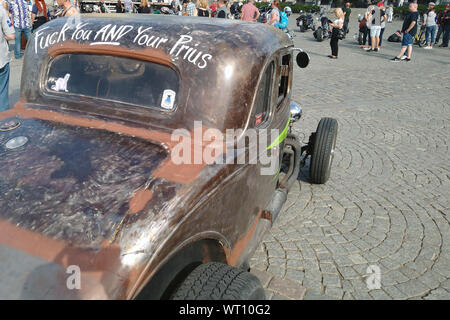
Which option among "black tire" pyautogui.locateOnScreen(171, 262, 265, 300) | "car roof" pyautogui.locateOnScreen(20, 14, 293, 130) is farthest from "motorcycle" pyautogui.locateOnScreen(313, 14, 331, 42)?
"black tire" pyautogui.locateOnScreen(171, 262, 265, 300)

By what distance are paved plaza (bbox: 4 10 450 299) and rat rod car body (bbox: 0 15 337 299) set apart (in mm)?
558

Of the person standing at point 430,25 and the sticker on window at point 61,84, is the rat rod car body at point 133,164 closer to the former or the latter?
the sticker on window at point 61,84

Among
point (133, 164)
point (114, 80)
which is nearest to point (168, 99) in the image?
point (114, 80)

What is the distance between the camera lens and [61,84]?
2.67m

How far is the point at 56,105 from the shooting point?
2.60 metres

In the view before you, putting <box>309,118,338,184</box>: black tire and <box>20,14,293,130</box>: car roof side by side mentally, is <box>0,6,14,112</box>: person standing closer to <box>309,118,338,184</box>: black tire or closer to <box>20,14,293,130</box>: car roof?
<box>20,14,293,130</box>: car roof

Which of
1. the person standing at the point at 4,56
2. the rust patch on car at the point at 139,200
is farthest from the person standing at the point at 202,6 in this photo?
the rust patch on car at the point at 139,200

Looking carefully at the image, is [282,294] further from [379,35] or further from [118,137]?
[379,35]

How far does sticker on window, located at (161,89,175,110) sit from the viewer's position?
234cm

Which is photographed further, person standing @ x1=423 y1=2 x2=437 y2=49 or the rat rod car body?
person standing @ x1=423 y1=2 x2=437 y2=49

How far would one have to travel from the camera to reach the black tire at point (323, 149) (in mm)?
4242

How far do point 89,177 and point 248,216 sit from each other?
3.83ft
